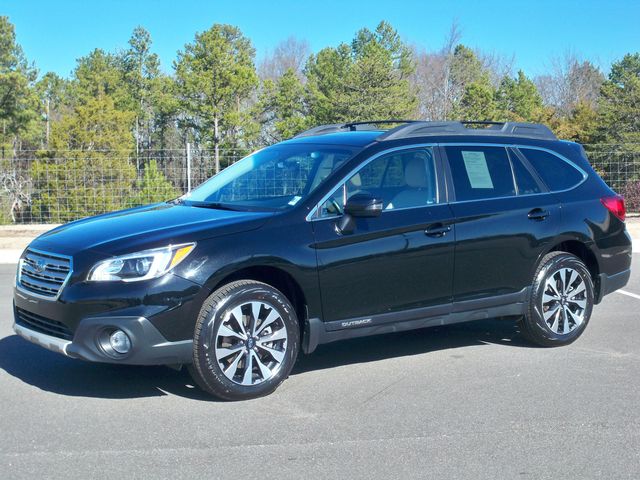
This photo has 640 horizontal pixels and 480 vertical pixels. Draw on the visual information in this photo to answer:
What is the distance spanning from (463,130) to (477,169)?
0.35 meters

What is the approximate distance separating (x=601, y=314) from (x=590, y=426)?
3788mm

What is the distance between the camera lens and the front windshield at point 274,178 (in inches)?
232

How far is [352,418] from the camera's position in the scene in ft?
16.4

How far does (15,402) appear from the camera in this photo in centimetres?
525

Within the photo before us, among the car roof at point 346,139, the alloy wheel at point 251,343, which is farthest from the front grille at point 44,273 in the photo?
the car roof at point 346,139

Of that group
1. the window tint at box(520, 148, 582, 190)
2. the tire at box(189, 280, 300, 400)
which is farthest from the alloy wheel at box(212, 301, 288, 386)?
the window tint at box(520, 148, 582, 190)

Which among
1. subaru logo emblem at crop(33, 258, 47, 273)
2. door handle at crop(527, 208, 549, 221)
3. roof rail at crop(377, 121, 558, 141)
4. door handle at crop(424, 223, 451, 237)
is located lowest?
subaru logo emblem at crop(33, 258, 47, 273)

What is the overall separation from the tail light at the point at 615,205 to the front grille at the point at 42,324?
4.64 m

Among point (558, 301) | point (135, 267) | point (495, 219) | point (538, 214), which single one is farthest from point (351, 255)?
point (558, 301)

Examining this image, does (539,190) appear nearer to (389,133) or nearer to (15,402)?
(389,133)

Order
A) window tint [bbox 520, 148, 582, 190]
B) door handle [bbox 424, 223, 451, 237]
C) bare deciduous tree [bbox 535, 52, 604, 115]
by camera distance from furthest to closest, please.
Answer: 1. bare deciduous tree [bbox 535, 52, 604, 115]
2. window tint [bbox 520, 148, 582, 190]
3. door handle [bbox 424, 223, 451, 237]

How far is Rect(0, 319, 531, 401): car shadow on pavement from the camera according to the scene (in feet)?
18.3

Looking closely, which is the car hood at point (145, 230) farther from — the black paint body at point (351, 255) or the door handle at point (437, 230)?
the door handle at point (437, 230)

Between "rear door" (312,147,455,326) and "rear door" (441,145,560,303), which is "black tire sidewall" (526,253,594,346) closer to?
"rear door" (441,145,560,303)
